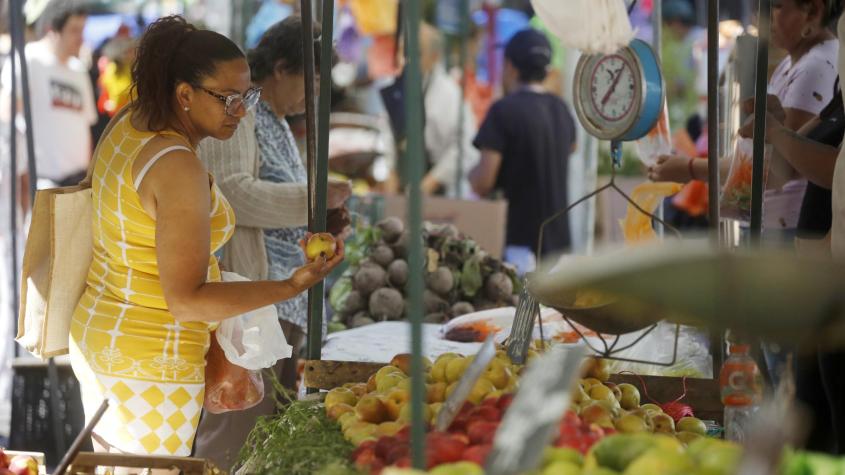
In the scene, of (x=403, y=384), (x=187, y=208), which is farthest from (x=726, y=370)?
(x=187, y=208)

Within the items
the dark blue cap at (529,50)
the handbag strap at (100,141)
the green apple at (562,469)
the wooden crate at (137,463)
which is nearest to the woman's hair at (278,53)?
the handbag strap at (100,141)

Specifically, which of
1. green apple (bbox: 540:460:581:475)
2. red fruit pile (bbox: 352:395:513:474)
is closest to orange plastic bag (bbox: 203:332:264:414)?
red fruit pile (bbox: 352:395:513:474)

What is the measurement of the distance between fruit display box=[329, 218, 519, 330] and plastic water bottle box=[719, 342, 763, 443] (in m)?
2.43

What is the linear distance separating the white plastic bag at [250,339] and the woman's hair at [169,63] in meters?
0.44

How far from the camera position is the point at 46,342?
8.64ft

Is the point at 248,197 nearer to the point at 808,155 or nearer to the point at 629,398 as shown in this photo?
the point at 629,398

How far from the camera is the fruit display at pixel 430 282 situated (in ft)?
14.9

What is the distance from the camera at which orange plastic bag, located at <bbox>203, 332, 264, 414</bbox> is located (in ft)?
8.72

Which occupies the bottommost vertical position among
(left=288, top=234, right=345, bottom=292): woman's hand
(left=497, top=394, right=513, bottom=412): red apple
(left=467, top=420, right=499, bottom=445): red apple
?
(left=467, top=420, right=499, bottom=445): red apple

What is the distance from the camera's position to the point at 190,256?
2342mm

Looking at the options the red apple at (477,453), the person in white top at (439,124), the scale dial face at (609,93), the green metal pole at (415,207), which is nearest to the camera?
the green metal pole at (415,207)

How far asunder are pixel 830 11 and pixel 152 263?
2295 mm

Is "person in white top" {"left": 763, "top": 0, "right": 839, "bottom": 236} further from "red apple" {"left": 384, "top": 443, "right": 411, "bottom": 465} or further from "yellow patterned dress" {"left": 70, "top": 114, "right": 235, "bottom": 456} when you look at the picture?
"red apple" {"left": 384, "top": 443, "right": 411, "bottom": 465}

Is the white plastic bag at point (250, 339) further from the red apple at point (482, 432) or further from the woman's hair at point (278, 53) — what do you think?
the woman's hair at point (278, 53)
